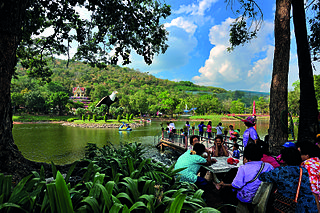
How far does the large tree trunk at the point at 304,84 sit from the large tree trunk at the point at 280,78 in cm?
55

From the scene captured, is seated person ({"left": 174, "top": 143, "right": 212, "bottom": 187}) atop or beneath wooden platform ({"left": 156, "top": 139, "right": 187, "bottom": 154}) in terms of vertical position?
atop

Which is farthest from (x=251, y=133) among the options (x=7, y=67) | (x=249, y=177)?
(x=7, y=67)

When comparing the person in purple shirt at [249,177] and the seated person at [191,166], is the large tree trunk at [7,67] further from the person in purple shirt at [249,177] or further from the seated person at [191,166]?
the person in purple shirt at [249,177]

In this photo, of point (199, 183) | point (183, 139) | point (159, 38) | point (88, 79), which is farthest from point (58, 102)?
point (88, 79)

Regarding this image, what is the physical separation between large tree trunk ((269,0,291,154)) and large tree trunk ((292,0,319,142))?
547mm

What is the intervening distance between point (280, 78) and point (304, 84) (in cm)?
85

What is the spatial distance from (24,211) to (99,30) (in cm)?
601

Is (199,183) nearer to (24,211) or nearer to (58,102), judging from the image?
(24,211)

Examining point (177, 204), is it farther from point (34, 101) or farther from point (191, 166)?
point (34, 101)

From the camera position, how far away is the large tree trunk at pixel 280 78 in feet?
15.7

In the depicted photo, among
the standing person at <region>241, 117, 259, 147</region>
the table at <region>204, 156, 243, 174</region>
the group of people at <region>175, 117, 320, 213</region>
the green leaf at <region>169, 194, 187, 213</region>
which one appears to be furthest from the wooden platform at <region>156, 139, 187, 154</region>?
the green leaf at <region>169, 194, 187, 213</region>

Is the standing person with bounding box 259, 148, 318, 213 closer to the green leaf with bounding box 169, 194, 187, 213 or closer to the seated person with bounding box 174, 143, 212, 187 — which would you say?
the seated person with bounding box 174, 143, 212, 187

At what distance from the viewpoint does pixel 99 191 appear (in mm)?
1500

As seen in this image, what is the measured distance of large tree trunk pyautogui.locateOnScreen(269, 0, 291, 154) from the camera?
4.79 metres
